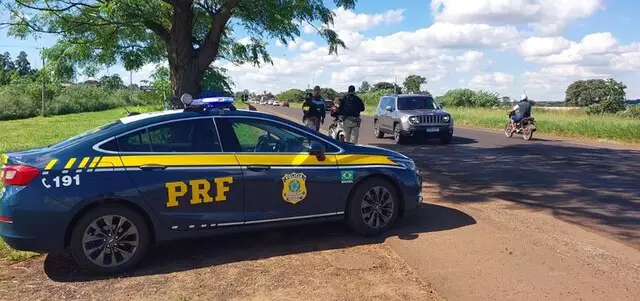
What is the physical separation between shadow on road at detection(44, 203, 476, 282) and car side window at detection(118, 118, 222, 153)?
109cm

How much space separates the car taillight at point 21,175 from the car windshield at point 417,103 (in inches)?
592

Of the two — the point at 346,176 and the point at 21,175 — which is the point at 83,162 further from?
the point at 346,176

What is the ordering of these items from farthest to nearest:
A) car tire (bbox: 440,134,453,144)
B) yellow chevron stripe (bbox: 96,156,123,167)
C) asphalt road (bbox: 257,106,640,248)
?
1. car tire (bbox: 440,134,453,144)
2. asphalt road (bbox: 257,106,640,248)
3. yellow chevron stripe (bbox: 96,156,123,167)

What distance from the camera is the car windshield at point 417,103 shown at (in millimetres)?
18750

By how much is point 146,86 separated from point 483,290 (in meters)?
15.7

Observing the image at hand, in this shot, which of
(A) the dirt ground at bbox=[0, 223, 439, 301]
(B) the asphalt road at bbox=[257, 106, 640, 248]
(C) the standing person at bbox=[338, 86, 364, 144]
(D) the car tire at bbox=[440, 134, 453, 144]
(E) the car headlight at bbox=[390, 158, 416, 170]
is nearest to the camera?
(A) the dirt ground at bbox=[0, 223, 439, 301]

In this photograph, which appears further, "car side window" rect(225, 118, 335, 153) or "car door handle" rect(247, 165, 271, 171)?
"car side window" rect(225, 118, 335, 153)

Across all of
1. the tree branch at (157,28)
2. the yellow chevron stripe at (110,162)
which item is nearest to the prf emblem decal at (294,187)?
the yellow chevron stripe at (110,162)

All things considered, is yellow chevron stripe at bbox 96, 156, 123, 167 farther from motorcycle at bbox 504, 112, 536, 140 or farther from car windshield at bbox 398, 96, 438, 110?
motorcycle at bbox 504, 112, 536, 140

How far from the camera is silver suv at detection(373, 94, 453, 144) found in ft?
57.8

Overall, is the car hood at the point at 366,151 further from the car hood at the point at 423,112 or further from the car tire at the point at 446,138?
the car tire at the point at 446,138

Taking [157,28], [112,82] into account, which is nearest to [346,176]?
[157,28]

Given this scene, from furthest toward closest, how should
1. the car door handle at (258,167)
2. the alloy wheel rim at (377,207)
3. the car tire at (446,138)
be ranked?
the car tire at (446,138) → the alloy wheel rim at (377,207) → the car door handle at (258,167)

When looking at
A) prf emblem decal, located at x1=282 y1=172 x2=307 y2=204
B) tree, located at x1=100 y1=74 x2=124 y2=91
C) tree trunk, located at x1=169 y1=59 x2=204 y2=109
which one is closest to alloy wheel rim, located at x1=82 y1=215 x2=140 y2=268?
prf emblem decal, located at x1=282 y1=172 x2=307 y2=204
